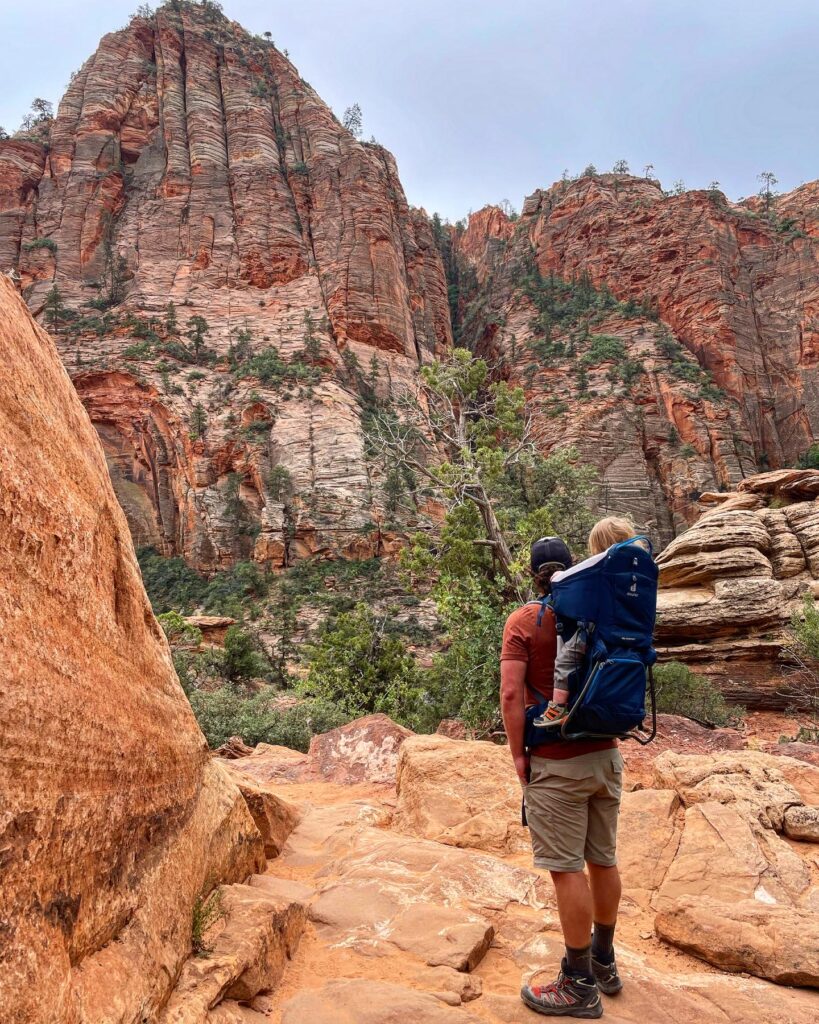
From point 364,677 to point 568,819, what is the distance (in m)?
9.90

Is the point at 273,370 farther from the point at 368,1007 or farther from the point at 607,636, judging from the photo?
the point at 368,1007

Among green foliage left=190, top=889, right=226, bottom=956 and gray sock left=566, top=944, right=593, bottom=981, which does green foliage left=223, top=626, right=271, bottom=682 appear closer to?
green foliage left=190, top=889, right=226, bottom=956

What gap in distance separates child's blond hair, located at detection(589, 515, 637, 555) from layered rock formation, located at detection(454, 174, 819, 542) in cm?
3537

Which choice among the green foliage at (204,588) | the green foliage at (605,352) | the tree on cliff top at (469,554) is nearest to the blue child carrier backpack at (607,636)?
the tree on cliff top at (469,554)

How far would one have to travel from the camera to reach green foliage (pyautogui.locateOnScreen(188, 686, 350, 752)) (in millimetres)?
9320

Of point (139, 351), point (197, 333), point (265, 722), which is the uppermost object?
point (197, 333)

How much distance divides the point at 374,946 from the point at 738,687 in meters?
12.1

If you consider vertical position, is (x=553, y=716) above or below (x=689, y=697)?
above

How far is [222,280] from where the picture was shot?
40.4 meters

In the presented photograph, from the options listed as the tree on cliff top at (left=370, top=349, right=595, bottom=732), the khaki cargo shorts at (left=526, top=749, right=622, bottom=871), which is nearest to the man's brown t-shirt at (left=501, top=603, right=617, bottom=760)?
the khaki cargo shorts at (left=526, top=749, right=622, bottom=871)

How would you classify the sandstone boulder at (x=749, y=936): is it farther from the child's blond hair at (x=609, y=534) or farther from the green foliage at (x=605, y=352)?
the green foliage at (x=605, y=352)

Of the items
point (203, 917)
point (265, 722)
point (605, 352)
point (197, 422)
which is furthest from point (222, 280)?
point (203, 917)

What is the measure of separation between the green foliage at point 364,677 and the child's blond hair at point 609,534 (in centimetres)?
894

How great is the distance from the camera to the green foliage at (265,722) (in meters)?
9.32
